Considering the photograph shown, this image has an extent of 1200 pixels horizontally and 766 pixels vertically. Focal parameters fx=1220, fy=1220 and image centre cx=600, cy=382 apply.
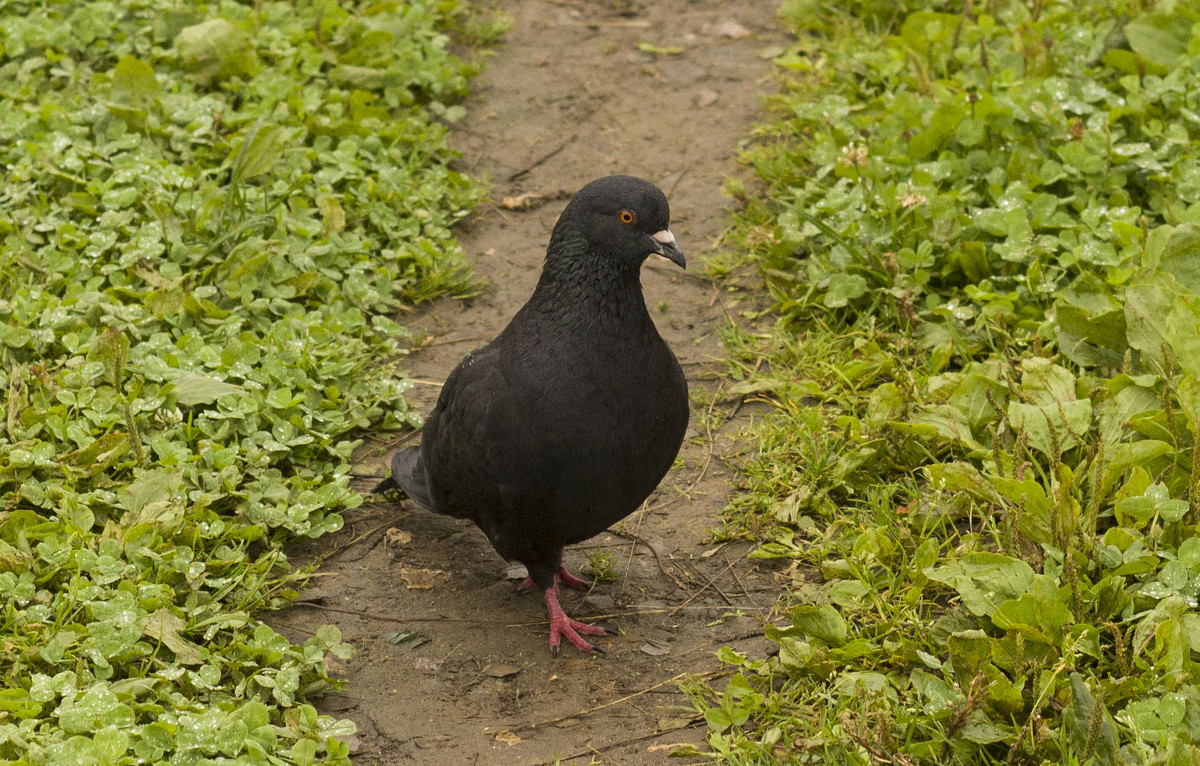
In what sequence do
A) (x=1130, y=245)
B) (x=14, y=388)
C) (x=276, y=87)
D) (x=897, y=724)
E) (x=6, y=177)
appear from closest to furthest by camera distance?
(x=897, y=724) < (x=14, y=388) < (x=1130, y=245) < (x=6, y=177) < (x=276, y=87)

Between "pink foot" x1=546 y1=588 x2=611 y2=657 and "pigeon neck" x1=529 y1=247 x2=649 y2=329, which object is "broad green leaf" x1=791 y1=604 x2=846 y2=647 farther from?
"pigeon neck" x1=529 y1=247 x2=649 y2=329

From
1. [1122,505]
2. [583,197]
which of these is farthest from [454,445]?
[1122,505]

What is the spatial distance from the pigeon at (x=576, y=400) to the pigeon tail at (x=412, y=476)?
10.0 inches

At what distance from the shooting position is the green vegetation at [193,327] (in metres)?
3.51

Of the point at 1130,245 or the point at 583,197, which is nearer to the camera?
the point at 583,197

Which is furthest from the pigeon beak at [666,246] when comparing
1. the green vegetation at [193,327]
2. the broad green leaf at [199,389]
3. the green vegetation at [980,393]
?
the broad green leaf at [199,389]

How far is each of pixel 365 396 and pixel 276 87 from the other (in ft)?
7.48

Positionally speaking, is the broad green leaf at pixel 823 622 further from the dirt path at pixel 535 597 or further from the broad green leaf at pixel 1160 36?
the broad green leaf at pixel 1160 36

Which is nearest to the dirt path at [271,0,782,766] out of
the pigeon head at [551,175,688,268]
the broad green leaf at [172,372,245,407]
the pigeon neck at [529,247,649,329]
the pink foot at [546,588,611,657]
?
the pink foot at [546,588,611,657]

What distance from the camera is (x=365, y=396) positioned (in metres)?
4.93

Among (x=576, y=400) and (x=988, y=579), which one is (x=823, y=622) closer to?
(x=988, y=579)

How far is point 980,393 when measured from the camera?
4.36 metres

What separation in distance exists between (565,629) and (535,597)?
0.28 metres

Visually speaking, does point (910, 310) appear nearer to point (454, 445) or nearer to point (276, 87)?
point (454, 445)
